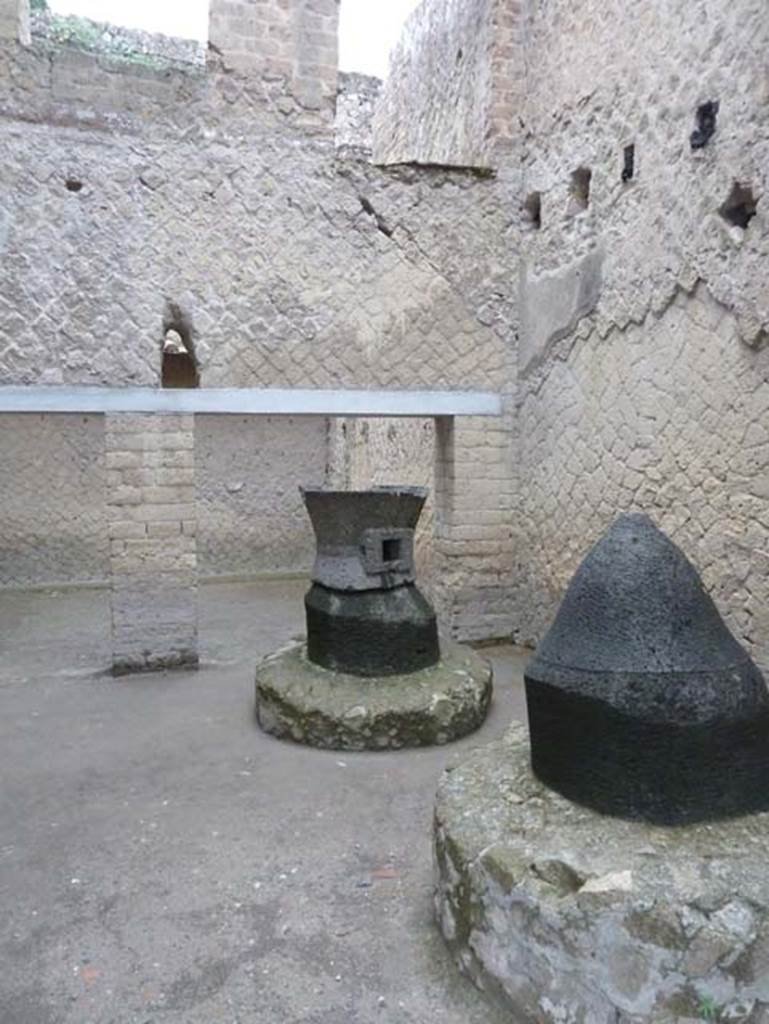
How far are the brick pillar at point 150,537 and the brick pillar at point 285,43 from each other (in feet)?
9.00

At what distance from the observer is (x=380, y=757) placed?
4723mm

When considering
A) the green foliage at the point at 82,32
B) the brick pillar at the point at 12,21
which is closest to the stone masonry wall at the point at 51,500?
the brick pillar at the point at 12,21

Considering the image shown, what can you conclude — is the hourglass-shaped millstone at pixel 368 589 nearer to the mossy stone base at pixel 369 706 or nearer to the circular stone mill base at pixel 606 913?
the mossy stone base at pixel 369 706

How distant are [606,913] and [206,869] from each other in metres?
1.88

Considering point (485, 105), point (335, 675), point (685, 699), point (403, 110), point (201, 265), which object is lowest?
point (335, 675)

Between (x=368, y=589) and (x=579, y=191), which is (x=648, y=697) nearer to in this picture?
(x=368, y=589)

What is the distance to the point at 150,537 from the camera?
6367 mm

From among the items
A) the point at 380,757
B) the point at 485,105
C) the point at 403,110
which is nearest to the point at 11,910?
the point at 380,757

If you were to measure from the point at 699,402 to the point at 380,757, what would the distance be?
9.35 ft

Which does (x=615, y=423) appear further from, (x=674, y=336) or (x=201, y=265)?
(x=201, y=265)

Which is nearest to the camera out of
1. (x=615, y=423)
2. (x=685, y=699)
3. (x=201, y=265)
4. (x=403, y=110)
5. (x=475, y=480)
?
(x=685, y=699)

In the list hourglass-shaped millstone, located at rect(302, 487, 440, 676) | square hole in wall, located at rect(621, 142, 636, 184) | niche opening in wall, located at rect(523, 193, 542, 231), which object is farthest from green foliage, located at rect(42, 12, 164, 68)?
hourglass-shaped millstone, located at rect(302, 487, 440, 676)

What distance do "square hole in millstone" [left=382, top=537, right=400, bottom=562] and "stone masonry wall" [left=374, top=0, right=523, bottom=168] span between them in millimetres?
3529

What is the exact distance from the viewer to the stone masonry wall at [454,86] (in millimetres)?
6875
